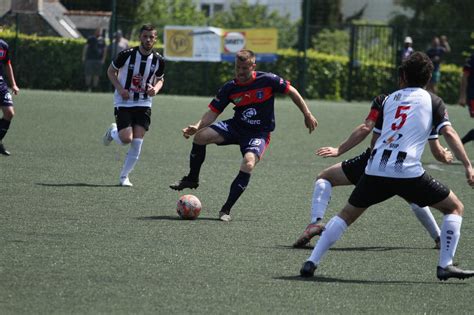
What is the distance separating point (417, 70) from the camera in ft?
23.9

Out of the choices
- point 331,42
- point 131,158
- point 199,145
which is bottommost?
point 331,42

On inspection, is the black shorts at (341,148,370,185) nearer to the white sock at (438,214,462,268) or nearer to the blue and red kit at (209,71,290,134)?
the white sock at (438,214,462,268)

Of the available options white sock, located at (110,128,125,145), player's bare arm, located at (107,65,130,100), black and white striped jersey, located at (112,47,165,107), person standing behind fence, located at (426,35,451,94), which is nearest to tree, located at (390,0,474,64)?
person standing behind fence, located at (426,35,451,94)

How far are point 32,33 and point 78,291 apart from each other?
86.5 feet

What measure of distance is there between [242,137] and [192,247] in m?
2.44

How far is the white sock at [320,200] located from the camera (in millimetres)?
8820

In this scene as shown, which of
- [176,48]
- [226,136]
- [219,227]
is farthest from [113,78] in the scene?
[176,48]

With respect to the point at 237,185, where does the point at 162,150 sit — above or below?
below

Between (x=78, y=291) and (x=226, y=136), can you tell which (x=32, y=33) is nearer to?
(x=226, y=136)

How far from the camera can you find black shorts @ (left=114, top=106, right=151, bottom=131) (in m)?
13.1

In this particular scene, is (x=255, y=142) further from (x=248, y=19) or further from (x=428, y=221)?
(x=248, y=19)

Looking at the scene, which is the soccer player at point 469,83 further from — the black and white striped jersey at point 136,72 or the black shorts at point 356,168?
the black shorts at point 356,168

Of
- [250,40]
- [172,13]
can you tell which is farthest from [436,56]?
[172,13]

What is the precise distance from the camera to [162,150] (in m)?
17.7
